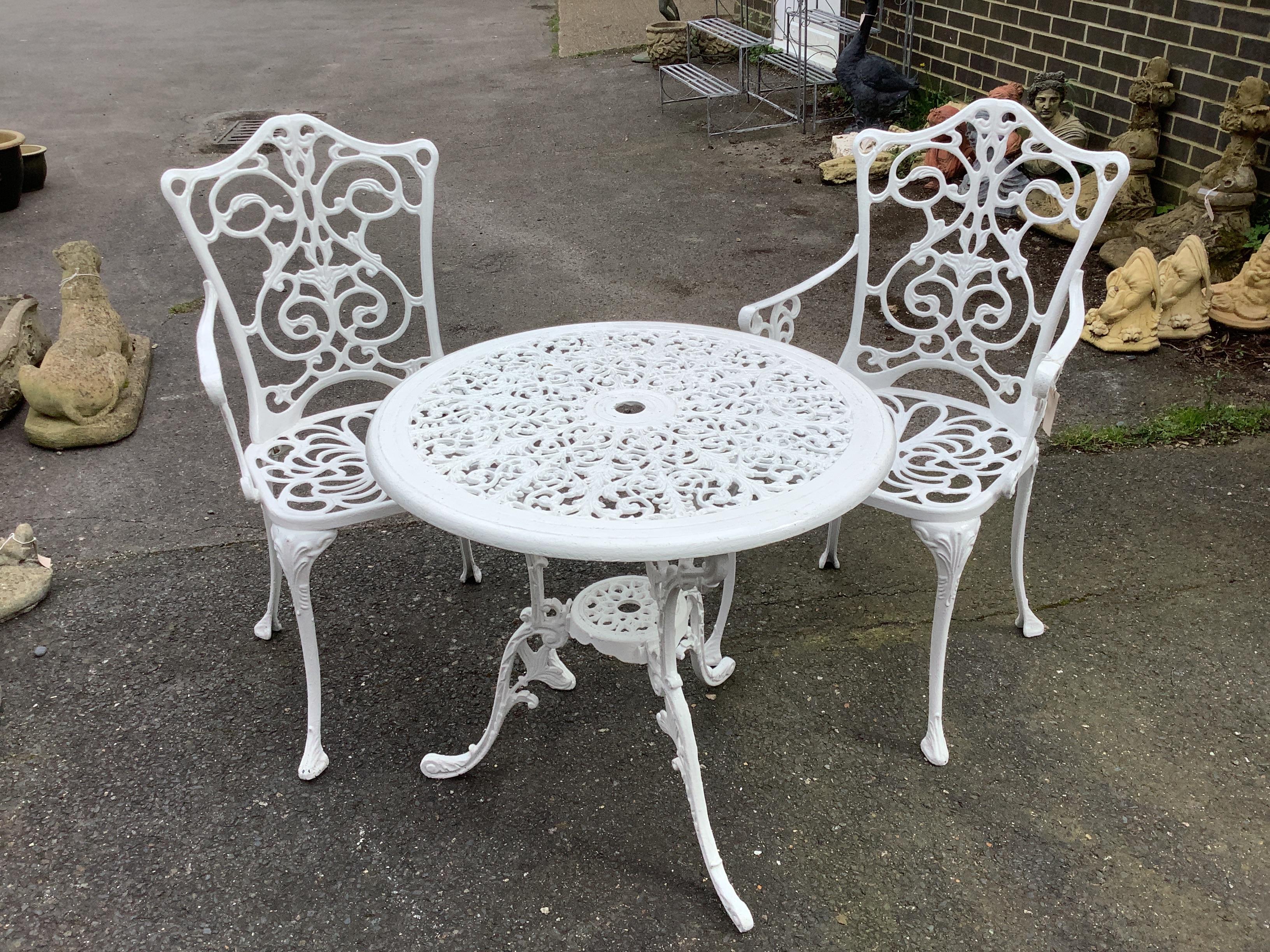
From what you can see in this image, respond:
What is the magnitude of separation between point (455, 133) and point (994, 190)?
19.7 feet

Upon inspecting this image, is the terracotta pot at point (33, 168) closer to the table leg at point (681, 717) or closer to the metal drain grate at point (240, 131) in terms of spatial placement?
the metal drain grate at point (240, 131)

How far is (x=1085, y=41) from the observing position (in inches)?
224

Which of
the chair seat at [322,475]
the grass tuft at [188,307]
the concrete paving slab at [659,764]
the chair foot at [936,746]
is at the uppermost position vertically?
the chair seat at [322,475]

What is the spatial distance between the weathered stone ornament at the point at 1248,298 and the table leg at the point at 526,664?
11.5ft

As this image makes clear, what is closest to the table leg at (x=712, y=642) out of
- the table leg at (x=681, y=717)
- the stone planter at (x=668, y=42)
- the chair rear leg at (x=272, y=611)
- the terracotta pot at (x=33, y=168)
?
the table leg at (x=681, y=717)

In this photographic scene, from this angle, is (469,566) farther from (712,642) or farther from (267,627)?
(712,642)

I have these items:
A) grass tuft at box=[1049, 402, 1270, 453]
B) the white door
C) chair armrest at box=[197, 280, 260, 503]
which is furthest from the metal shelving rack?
chair armrest at box=[197, 280, 260, 503]

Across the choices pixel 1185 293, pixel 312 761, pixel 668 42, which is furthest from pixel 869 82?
pixel 312 761

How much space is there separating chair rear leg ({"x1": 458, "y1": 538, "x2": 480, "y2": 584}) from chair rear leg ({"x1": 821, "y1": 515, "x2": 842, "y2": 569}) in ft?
3.42

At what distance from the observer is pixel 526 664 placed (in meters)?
2.30

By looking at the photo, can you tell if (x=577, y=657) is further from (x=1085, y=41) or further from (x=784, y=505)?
(x=1085, y=41)

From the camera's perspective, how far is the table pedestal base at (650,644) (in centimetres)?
197

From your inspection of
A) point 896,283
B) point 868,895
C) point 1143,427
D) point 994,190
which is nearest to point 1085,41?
point 896,283

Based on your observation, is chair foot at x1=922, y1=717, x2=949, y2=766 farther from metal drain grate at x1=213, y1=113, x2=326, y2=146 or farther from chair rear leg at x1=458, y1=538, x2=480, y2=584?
metal drain grate at x1=213, y1=113, x2=326, y2=146
